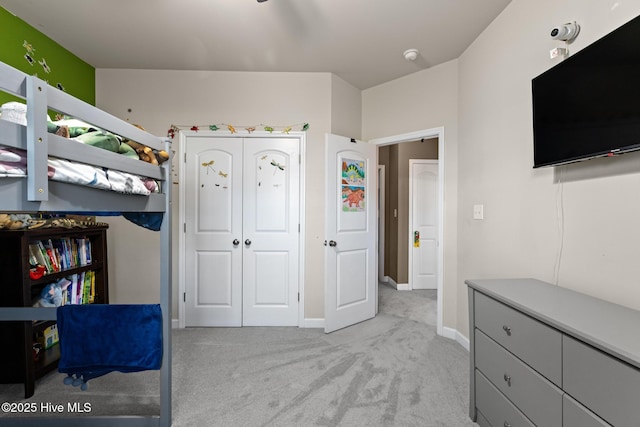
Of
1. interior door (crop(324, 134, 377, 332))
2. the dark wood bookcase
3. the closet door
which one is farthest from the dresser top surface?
the dark wood bookcase

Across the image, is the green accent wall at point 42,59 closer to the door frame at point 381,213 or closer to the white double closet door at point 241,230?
the white double closet door at point 241,230

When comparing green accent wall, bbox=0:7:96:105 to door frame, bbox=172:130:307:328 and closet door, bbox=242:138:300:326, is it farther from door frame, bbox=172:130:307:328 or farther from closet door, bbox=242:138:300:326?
closet door, bbox=242:138:300:326

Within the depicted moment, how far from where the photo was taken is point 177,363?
2.25 m

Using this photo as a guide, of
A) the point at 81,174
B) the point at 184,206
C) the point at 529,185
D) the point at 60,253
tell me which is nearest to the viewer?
the point at 81,174

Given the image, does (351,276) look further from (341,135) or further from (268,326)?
(341,135)

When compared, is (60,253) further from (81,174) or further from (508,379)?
(508,379)

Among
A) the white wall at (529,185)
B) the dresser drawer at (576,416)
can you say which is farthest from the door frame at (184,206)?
the dresser drawer at (576,416)

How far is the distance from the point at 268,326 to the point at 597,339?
2.66 meters

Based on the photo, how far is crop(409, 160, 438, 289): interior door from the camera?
4449mm

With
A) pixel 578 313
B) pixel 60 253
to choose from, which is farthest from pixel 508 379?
pixel 60 253

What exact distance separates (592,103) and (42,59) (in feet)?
12.4

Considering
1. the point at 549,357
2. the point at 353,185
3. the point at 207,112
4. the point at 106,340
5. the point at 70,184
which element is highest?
the point at 207,112

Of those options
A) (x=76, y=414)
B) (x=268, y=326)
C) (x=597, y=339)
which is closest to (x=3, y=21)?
(x=76, y=414)

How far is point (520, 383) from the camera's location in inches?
48.9
